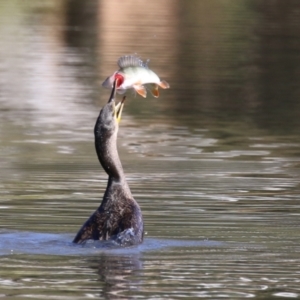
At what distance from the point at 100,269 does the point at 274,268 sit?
132 centimetres

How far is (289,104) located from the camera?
22.5m

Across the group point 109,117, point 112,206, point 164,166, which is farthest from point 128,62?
point 164,166

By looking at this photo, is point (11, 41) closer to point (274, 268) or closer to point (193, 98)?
point (193, 98)

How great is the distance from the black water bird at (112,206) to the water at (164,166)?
13 centimetres

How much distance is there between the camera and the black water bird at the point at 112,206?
34.0 ft

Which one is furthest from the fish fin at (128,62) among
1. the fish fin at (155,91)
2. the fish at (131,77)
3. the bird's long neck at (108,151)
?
the bird's long neck at (108,151)

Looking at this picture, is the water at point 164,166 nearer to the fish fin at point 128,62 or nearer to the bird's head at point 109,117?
the bird's head at point 109,117

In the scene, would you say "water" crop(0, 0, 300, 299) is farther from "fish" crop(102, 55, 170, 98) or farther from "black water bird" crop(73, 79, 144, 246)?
"fish" crop(102, 55, 170, 98)

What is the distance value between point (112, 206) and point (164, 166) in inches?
199

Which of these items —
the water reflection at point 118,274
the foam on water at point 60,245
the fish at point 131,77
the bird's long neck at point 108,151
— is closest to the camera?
the water reflection at point 118,274

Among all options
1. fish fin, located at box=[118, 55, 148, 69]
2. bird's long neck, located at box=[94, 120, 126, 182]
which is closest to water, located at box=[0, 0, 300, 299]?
bird's long neck, located at box=[94, 120, 126, 182]

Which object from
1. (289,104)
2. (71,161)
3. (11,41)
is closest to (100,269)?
(71,161)

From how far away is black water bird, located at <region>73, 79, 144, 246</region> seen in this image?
10.4m

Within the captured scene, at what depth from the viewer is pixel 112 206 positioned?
10438 millimetres
